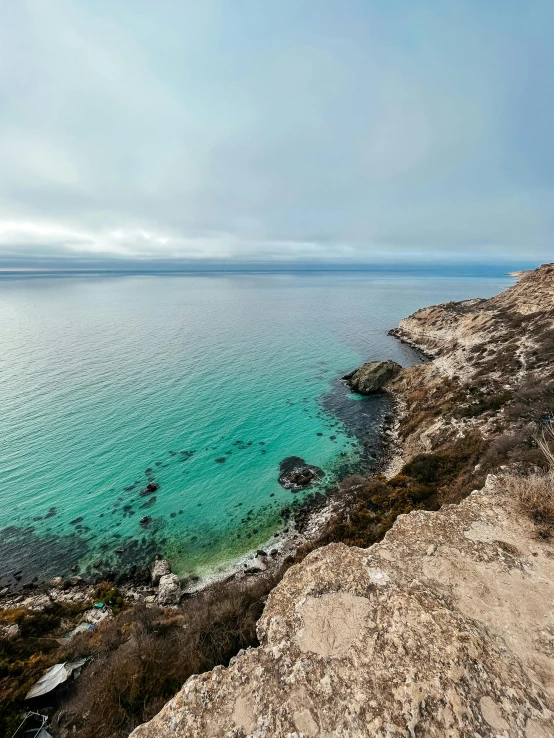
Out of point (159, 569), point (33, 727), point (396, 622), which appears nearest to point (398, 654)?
point (396, 622)

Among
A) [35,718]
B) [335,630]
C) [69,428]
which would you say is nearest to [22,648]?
[35,718]

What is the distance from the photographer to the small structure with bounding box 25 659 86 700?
1211 cm

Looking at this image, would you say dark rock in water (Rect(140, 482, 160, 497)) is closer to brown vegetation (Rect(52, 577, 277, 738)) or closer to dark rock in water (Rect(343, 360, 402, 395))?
brown vegetation (Rect(52, 577, 277, 738))

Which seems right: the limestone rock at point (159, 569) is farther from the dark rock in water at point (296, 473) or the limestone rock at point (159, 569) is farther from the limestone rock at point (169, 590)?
the dark rock in water at point (296, 473)

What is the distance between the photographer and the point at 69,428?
37.6 metres

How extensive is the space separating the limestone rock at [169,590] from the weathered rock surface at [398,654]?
11328 millimetres

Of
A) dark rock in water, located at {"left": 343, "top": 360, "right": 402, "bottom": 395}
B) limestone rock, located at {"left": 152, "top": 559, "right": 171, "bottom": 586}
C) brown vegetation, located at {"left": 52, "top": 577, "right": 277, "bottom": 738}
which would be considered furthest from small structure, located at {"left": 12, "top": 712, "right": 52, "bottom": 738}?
dark rock in water, located at {"left": 343, "top": 360, "right": 402, "bottom": 395}

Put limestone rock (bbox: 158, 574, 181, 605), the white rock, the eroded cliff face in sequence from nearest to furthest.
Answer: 1. the white rock
2. limestone rock (bbox: 158, 574, 181, 605)
3. the eroded cliff face

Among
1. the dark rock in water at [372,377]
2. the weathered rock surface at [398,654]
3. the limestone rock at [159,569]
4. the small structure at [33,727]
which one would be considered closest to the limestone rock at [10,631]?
the small structure at [33,727]

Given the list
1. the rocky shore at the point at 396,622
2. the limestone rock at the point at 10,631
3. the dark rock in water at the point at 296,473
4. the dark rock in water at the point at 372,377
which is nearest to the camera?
the rocky shore at the point at 396,622

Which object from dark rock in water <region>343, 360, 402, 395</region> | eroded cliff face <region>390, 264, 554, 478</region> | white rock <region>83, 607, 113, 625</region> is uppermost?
eroded cliff face <region>390, 264, 554, 478</region>

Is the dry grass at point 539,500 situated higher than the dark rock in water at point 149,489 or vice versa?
the dry grass at point 539,500

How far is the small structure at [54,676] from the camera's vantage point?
1211 centimetres

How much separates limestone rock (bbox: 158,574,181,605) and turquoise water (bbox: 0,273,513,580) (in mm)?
1131
